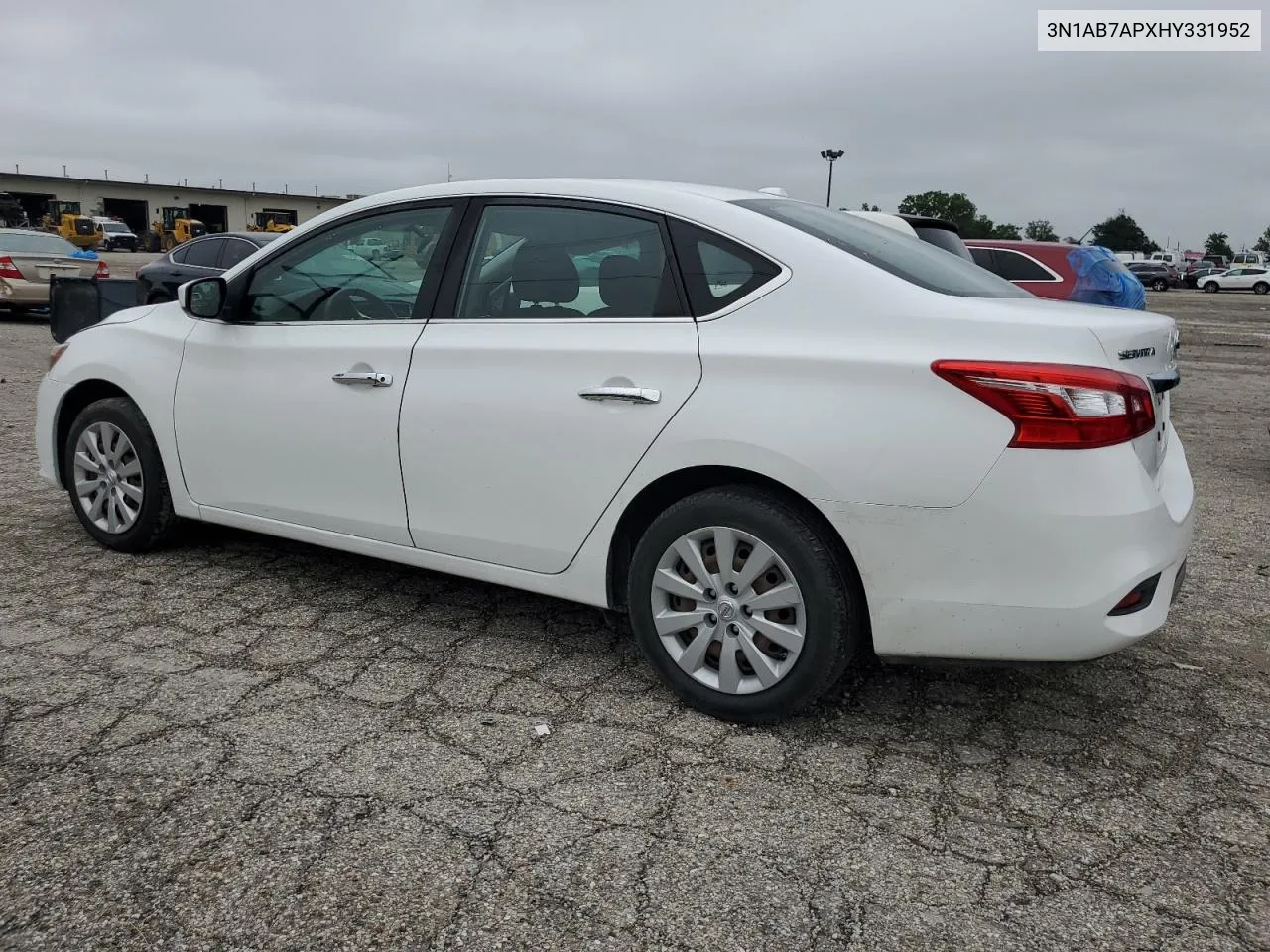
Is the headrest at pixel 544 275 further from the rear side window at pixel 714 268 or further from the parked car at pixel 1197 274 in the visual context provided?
the parked car at pixel 1197 274

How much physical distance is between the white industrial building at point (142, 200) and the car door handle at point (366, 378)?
71442 millimetres

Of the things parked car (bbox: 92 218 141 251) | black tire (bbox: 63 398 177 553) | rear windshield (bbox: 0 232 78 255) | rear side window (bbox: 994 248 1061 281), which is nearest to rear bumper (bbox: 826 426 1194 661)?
black tire (bbox: 63 398 177 553)

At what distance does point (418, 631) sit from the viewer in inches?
150

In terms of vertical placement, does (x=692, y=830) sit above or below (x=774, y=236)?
below

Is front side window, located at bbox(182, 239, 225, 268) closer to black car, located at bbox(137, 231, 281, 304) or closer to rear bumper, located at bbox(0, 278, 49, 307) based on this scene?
black car, located at bbox(137, 231, 281, 304)

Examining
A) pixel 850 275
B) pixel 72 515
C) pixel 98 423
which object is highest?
pixel 850 275

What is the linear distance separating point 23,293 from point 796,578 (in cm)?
1575

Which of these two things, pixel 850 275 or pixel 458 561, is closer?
pixel 850 275

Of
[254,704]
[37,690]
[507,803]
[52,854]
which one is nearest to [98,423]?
[37,690]

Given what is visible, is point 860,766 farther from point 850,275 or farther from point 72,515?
point 72,515

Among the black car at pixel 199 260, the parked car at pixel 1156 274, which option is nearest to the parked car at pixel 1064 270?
the black car at pixel 199 260

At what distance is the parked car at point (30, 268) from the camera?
1517 cm

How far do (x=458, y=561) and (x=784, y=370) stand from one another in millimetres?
1334

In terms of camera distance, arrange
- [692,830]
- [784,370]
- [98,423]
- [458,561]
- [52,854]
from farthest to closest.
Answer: [98,423] → [458,561] → [784,370] → [692,830] → [52,854]
